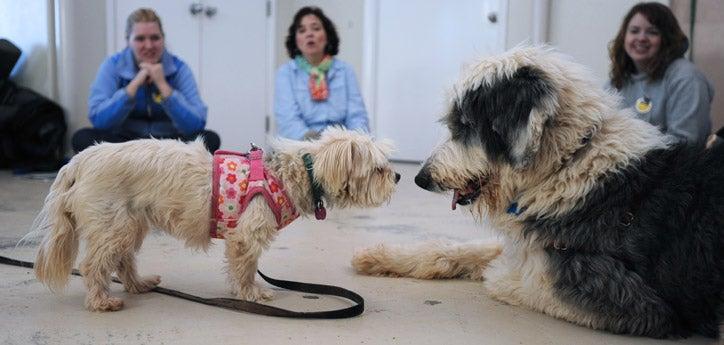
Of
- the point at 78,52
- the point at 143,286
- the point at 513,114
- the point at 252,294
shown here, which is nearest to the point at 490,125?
the point at 513,114

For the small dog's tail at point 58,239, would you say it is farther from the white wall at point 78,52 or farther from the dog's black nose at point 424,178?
the white wall at point 78,52

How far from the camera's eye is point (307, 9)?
198 inches

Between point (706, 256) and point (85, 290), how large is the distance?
2.03 meters

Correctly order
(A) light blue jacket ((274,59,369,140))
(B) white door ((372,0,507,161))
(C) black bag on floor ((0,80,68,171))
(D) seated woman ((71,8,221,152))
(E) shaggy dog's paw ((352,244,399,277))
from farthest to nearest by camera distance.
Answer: (B) white door ((372,0,507,161)), (C) black bag on floor ((0,80,68,171)), (A) light blue jacket ((274,59,369,140)), (D) seated woman ((71,8,221,152)), (E) shaggy dog's paw ((352,244,399,277))

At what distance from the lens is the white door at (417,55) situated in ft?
23.7

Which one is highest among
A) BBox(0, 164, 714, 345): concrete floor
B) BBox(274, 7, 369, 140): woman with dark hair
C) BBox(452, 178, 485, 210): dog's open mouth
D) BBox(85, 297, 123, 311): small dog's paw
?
BBox(274, 7, 369, 140): woman with dark hair

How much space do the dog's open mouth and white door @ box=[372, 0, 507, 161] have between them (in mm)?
4720

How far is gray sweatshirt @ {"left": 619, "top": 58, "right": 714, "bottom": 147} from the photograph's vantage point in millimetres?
3762

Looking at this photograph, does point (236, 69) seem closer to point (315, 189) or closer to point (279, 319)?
point (315, 189)

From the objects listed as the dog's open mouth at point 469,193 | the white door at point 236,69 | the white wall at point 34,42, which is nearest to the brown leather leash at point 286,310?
the dog's open mouth at point 469,193

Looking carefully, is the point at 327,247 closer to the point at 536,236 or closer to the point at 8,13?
the point at 536,236

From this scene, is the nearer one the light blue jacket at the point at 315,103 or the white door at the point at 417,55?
the light blue jacket at the point at 315,103

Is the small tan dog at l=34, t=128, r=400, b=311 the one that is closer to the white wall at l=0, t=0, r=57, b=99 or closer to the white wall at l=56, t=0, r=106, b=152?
the white wall at l=56, t=0, r=106, b=152

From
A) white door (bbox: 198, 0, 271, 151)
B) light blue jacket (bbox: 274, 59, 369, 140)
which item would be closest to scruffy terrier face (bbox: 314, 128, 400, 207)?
light blue jacket (bbox: 274, 59, 369, 140)
